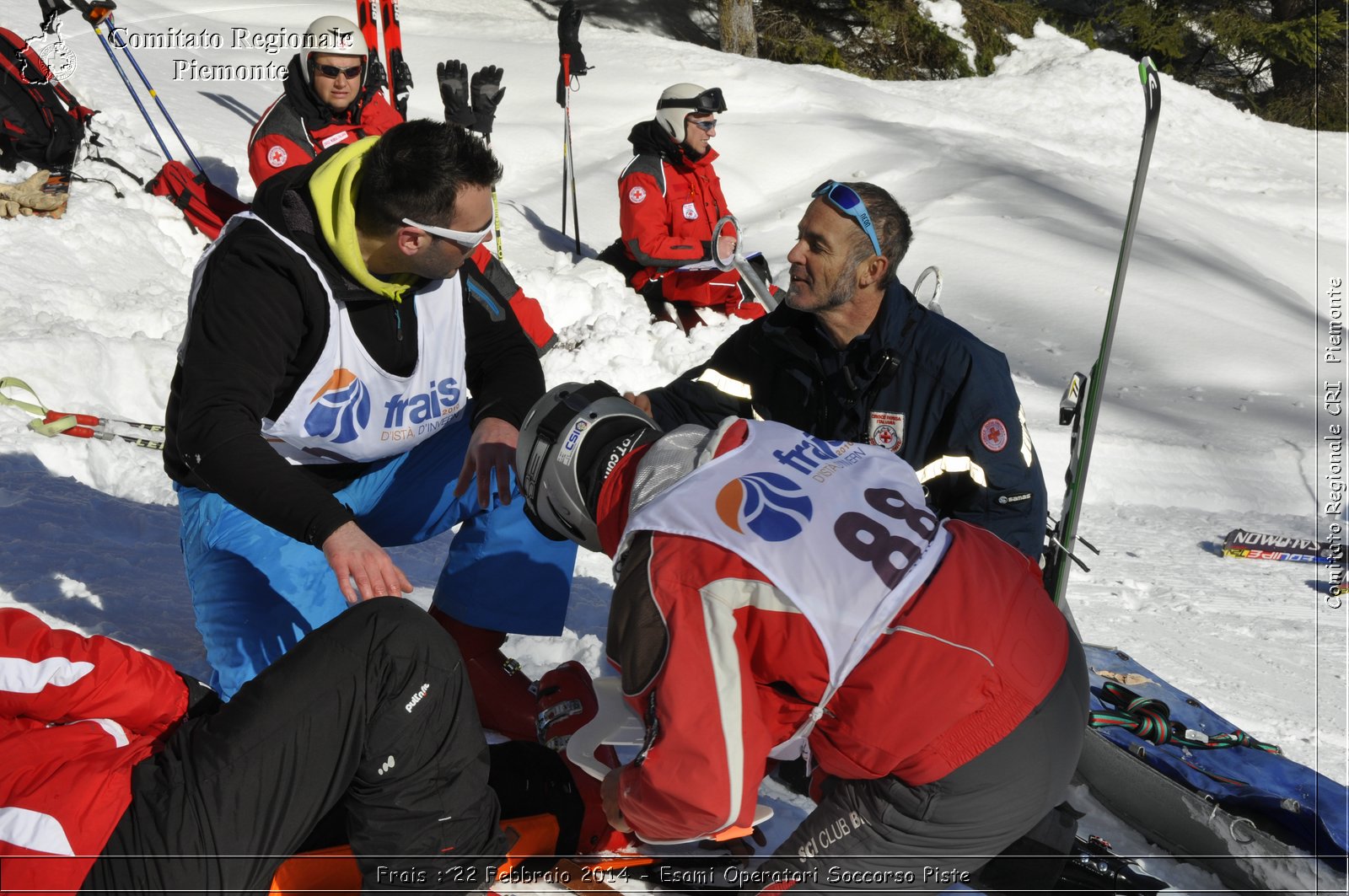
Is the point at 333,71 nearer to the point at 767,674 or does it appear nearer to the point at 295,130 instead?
the point at 295,130

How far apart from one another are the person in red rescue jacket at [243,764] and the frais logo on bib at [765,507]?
67 cm

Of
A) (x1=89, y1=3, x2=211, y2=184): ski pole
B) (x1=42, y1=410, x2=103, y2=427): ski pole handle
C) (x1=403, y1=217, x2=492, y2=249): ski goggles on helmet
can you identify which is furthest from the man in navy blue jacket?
(x1=89, y1=3, x2=211, y2=184): ski pole

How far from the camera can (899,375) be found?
10.3ft

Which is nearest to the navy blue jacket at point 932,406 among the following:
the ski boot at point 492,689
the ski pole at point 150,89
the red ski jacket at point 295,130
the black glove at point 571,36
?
the ski boot at point 492,689

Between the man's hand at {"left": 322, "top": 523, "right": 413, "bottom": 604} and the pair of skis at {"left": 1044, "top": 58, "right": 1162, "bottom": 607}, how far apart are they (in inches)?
82.7

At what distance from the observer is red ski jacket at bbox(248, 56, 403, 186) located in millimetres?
5676

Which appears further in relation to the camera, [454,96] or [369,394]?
[454,96]

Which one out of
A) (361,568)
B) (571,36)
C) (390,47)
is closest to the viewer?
(361,568)

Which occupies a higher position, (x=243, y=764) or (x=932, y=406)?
(x=932, y=406)

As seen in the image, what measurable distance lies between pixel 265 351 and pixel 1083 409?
243 cm

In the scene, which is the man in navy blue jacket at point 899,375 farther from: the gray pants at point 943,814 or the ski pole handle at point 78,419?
the ski pole handle at point 78,419

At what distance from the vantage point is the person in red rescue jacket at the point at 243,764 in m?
1.80

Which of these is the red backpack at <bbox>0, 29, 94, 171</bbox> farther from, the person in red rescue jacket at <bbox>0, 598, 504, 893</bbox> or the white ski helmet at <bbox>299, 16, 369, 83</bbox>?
the person in red rescue jacket at <bbox>0, 598, 504, 893</bbox>

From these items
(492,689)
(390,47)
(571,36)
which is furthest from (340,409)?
(390,47)
